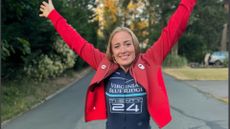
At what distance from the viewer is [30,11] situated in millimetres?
17500

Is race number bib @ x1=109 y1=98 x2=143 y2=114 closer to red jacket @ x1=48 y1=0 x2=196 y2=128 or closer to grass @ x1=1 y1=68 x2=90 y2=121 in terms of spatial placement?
red jacket @ x1=48 y1=0 x2=196 y2=128

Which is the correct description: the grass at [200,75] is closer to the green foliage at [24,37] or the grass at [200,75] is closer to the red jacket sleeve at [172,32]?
the green foliage at [24,37]

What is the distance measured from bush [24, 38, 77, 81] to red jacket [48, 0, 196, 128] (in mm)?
17523

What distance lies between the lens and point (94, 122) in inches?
460

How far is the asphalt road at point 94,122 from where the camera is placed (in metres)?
11.1

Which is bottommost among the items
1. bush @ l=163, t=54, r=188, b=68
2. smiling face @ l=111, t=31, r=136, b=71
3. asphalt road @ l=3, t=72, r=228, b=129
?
bush @ l=163, t=54, r=188, b=68

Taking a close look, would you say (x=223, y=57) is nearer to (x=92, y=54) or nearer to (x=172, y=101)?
(x=172, y=101)

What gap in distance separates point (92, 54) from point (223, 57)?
47.4 meters

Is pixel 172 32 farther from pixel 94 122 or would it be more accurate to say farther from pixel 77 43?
pixel 94 122

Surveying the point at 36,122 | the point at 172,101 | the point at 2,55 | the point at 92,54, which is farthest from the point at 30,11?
the point at 92,54

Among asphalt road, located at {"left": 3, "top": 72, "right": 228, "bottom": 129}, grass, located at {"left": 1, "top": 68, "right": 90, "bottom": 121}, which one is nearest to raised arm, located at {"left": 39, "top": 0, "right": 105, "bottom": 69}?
asphalt road, located at {"left": 3, "top": 72, "right": 228, "bottom": 129}

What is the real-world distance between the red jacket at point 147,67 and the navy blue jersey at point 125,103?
0.05m

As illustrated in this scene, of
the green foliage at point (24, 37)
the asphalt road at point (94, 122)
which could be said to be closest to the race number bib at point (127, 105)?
the asphalt road at point (94, 122)

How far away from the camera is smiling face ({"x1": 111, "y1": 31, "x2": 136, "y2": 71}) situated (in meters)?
3.45
